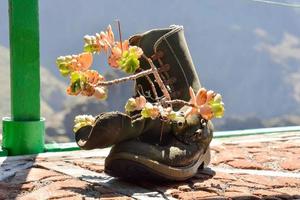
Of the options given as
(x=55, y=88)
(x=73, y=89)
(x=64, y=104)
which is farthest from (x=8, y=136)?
(x=73, y=89)

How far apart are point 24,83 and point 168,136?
884 mm

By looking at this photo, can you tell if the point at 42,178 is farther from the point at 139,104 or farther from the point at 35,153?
the point at 35,153

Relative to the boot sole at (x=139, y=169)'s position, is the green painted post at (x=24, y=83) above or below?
above

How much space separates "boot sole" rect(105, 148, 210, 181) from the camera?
1.57 meters

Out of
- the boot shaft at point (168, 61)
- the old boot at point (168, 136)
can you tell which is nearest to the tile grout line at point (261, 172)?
the old boot at point (168, 136)

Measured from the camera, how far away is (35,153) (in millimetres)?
2330

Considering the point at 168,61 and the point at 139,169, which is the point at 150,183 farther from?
the point at 168,61

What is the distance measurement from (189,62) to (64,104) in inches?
52.5

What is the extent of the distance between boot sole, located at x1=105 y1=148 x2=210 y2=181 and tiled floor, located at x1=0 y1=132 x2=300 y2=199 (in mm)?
33

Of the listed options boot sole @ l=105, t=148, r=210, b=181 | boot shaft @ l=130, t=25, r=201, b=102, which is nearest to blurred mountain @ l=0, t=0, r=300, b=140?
boot shaft @ l=130, t=25, r=201, b=102

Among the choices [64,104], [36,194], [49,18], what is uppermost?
[49,18]

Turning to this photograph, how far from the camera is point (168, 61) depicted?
1855 mm

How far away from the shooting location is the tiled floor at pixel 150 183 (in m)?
1.54

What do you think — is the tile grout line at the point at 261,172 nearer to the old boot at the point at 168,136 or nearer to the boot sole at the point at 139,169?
the old boot at the point at 168,136
